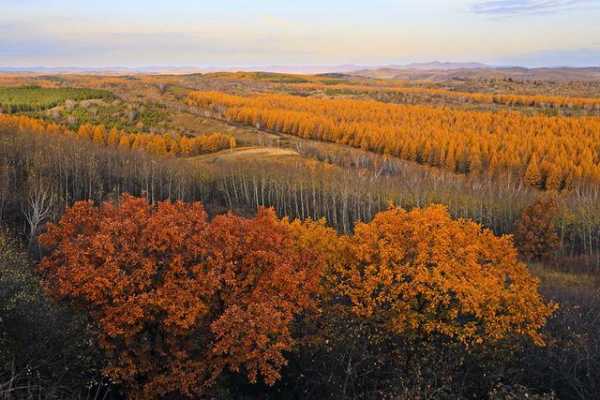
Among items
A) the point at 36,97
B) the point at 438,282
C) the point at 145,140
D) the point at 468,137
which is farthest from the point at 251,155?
the point at 438,282

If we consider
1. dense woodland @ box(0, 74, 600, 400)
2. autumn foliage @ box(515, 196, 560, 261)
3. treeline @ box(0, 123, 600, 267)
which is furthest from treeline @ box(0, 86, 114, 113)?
dense woodland @ box(0, 74, 600, 400)

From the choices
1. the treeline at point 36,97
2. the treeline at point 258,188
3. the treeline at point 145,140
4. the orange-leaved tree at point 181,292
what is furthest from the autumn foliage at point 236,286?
the treeline at point 36,97

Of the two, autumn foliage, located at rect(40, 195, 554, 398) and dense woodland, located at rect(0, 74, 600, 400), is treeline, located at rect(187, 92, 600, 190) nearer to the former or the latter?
dense woodland, located at rect(0, 74, 600, 400)

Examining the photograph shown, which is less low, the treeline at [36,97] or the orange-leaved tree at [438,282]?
the treeline at [36,97]

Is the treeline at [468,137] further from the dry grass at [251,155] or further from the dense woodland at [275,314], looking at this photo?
the dense woodland at [275,314]

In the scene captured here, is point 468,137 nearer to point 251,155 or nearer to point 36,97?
point 251,155

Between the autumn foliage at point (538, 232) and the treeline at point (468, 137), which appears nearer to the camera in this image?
the autumn foliage at point (538, 232)
